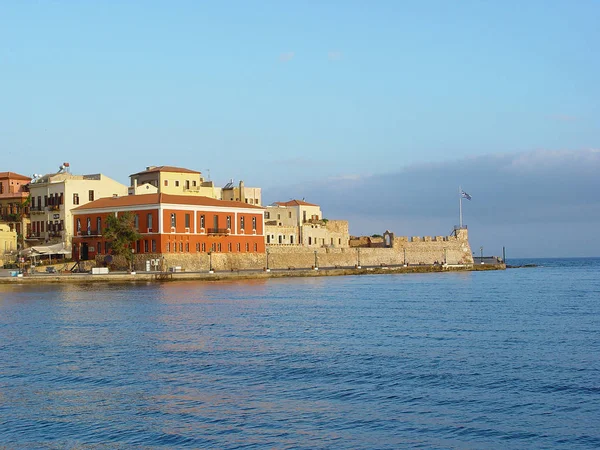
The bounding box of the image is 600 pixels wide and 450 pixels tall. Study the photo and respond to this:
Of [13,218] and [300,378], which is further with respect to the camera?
[13,218]

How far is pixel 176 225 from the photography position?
229 feet

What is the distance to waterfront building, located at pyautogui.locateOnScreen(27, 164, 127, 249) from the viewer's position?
248 feet

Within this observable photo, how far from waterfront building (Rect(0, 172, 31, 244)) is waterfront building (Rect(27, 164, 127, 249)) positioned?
4.87ft

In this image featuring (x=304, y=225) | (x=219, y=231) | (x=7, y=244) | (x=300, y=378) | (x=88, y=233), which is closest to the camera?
(x=300, y=378)

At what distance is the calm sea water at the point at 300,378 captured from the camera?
51.5ft

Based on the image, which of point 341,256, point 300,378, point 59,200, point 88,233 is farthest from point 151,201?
point 300,378

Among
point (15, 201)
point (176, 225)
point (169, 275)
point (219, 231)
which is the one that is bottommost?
point (169, 275)

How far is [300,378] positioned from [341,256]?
231ft

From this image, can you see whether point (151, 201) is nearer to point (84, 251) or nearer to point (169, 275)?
point (169, 275)

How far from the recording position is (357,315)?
121 feet

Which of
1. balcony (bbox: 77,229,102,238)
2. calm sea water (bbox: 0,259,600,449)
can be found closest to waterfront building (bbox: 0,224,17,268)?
balcony (bbox: 77,229,102,238)

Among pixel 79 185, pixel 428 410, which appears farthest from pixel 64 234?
pixel 428 410

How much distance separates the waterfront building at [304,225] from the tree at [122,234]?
2083 centimetres

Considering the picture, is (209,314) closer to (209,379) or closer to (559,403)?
(209,379)
